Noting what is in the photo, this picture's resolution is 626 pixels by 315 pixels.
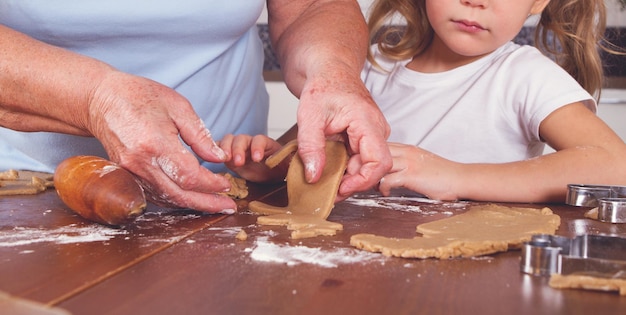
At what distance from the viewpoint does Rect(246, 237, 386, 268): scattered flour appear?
2.51 ft

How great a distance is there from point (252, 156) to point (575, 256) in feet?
2.31

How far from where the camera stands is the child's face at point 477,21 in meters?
1.64

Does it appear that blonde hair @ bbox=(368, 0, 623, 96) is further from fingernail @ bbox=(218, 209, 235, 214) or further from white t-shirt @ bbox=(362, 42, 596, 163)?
fingernail @ bbox=(218, 209, 235, 214)

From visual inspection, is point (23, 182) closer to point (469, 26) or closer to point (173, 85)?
point (173, 85)

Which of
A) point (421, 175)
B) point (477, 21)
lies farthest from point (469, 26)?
point (421, 175)

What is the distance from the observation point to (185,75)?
1.47 m

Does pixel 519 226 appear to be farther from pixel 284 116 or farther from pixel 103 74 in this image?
pixel 284 116

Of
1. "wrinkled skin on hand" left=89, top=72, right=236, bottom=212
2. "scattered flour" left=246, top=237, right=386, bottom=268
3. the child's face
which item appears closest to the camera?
"scattered flour" left=246, top=237, right=386, bottom=268

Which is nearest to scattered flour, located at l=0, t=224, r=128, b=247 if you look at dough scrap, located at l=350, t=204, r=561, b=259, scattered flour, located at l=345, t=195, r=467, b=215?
dough scrap, located at l=350, t=204, r=561, b=259

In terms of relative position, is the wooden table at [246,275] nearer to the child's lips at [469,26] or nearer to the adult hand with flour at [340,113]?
the adult hand with flour at [340,113]

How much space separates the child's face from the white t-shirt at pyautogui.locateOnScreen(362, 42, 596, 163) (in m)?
0.09

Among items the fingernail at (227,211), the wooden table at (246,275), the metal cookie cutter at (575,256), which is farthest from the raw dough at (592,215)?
the fingernail at (227,211)

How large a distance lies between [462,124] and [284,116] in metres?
1.68

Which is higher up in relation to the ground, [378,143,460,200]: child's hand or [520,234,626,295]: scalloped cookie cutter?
[378,143,460,200]: child's hand
